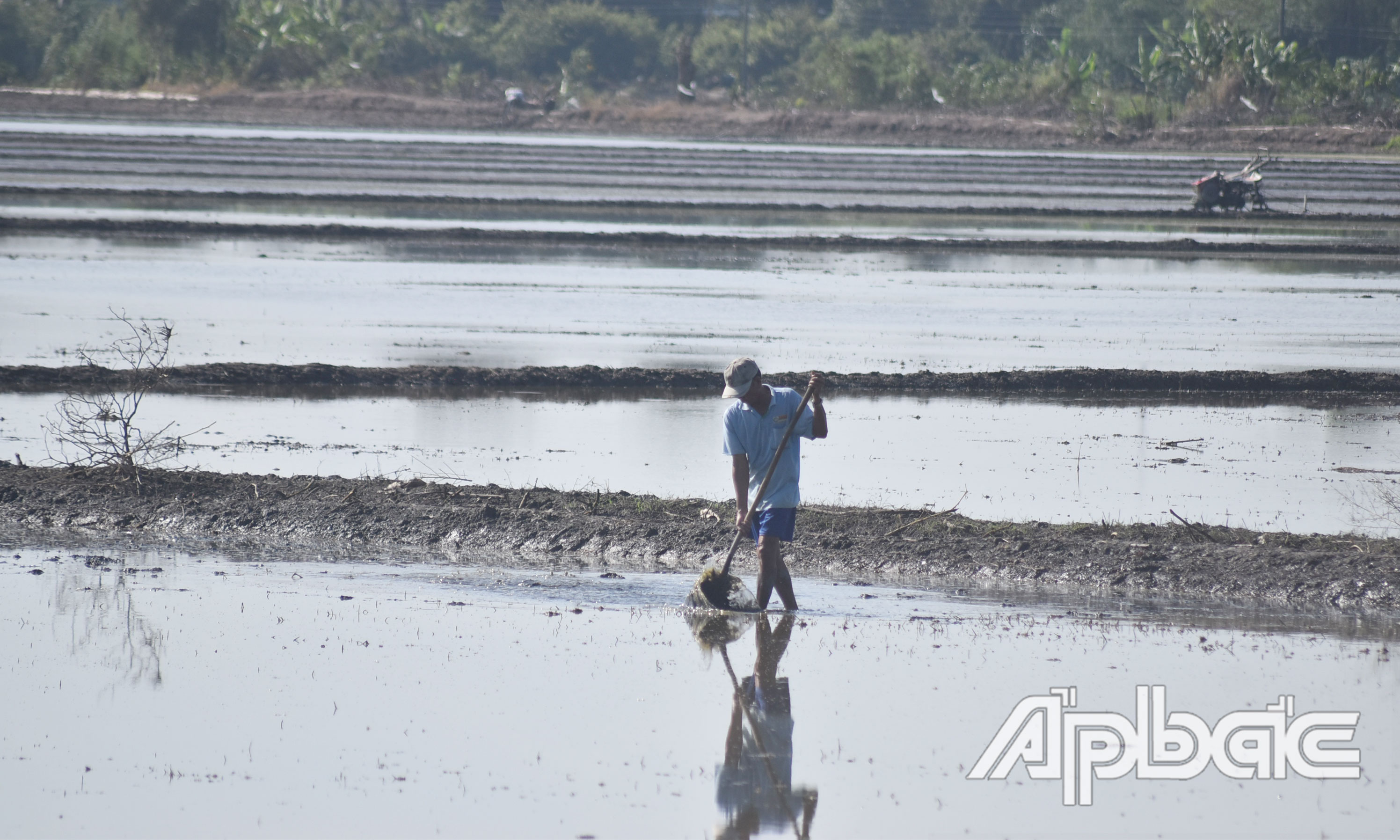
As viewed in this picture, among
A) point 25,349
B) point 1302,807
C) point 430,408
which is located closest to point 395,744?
point 1302,807

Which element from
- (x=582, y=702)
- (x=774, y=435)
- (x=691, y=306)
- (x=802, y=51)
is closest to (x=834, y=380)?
(x=691, y=306)

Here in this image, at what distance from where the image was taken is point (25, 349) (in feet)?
51.4

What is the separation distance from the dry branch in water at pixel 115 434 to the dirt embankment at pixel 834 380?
930 millimetres

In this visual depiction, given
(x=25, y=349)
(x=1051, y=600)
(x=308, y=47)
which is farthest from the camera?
(x=308, y=47)

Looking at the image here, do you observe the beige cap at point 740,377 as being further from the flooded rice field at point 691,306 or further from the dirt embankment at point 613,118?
the dirt embankment at point 613,118

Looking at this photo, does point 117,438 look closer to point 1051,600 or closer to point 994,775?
point 1051,600

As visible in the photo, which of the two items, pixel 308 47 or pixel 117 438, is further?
pixel 308 47

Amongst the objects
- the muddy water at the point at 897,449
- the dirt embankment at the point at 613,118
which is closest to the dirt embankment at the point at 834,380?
the muddy water at the point at 897,449

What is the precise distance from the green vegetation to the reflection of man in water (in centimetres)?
4442

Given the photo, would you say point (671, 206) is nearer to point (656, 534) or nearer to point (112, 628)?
point (656, 534)

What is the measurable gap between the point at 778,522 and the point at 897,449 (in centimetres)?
473

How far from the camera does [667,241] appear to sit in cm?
2748

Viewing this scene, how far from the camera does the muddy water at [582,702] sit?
5.54 m

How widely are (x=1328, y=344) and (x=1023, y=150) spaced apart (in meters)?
Answer: 31.6
